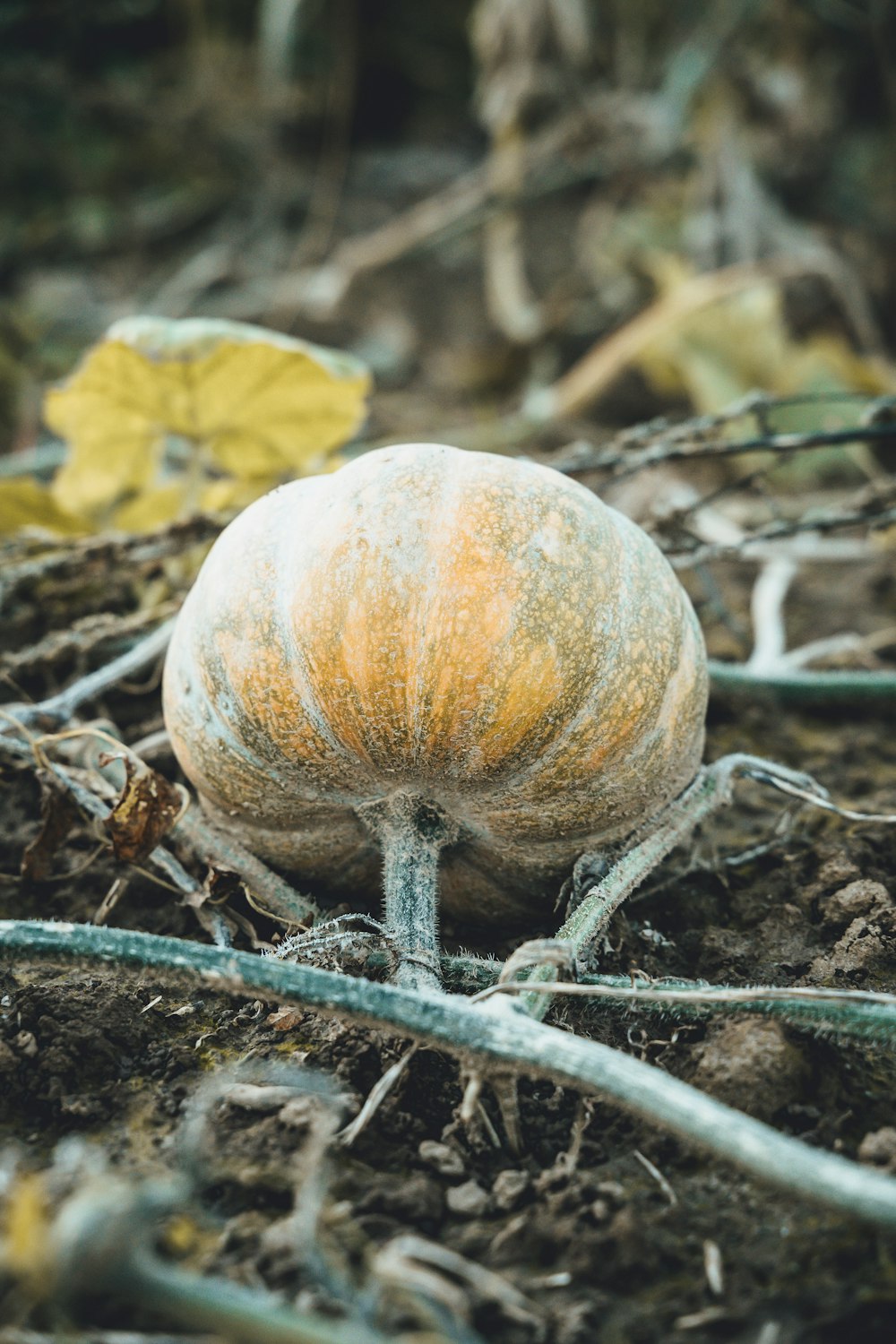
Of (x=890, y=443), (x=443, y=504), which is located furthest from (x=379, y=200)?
(x=443, y=504)

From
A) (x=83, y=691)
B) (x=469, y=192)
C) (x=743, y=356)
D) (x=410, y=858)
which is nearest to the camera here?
(x=410, y=858)

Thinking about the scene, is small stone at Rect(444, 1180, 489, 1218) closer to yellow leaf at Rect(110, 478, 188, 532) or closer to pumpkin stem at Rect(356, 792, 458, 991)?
pumpkin stem at Rect(356, 792, 458, 991)

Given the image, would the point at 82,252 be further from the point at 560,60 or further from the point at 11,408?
the point at 560,60

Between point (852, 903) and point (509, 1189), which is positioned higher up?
point (852, 903)

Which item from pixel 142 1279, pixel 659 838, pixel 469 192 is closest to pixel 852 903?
pixel 659 838

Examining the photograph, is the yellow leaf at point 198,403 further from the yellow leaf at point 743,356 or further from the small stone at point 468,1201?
the yellow leaf at point 743,356

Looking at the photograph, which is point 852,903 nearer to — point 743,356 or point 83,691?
point 83,691

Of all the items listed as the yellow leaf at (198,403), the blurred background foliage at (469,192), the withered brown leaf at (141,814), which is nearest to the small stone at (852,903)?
the withered brown leaf at (141,814)
